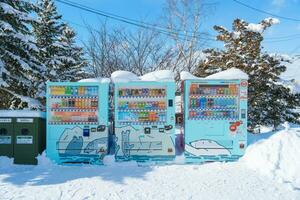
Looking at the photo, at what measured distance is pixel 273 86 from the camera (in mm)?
15391

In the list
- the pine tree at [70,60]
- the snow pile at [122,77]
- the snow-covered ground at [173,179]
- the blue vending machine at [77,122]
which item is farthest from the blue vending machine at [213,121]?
the pine tree at [70,60]

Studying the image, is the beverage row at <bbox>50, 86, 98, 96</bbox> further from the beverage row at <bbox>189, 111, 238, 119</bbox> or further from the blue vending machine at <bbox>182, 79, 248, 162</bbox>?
the beverage row at <bbox>189, 111, 238, 119</bbox>

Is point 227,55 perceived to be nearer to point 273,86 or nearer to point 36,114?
point 273,86

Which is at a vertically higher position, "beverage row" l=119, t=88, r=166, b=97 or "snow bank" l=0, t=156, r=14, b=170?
"beverage row" l=119, t=88, r=166, b=97

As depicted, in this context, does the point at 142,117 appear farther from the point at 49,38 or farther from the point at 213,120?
the point at 49,38

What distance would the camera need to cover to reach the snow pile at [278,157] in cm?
741

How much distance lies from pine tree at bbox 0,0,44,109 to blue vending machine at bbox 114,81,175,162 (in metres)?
5.88

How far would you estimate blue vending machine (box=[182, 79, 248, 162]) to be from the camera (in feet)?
29.3

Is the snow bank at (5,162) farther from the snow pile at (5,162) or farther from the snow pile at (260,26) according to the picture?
the snow pile at (260,26)

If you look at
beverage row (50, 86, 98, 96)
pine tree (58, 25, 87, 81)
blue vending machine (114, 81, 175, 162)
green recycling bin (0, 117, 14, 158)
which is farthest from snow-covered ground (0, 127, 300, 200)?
pine tree (58, 25, 87, 81)

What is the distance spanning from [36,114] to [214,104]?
4.19 metres

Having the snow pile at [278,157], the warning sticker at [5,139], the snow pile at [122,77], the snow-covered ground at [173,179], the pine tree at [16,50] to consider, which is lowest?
the snow-covered ground at [173,179]

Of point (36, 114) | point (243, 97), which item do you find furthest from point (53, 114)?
point (243, 97)

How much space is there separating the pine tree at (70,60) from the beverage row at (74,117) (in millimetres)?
11579
